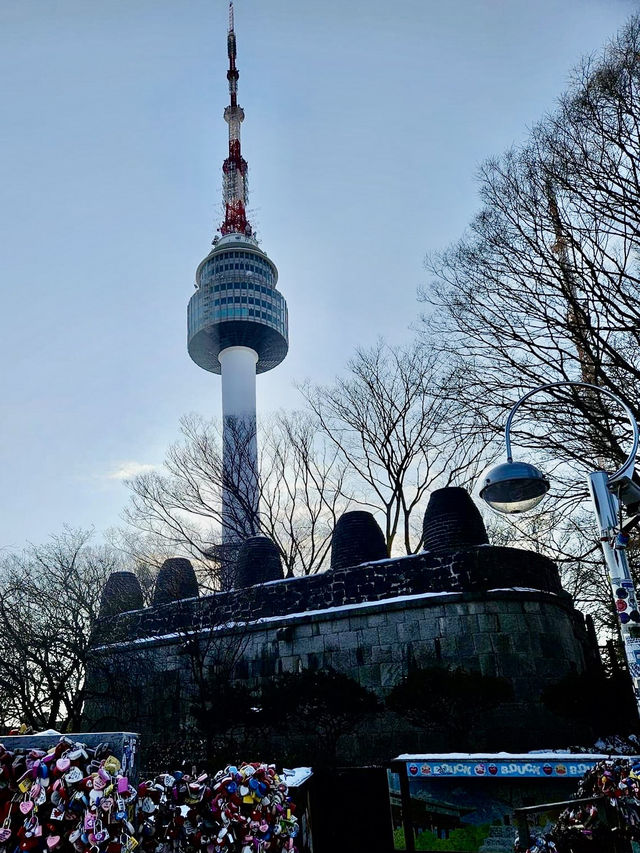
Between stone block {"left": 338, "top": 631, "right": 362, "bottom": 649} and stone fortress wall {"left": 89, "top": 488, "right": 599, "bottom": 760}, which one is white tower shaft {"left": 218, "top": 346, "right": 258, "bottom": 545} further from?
stone block {"left": 338, "top": 631, "right": 362, "bottom": 649}

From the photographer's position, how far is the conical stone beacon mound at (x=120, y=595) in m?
16.8

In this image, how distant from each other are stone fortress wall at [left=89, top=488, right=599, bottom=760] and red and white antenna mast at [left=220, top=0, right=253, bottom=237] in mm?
34443

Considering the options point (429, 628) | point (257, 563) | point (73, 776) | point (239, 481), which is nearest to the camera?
point (73, 776)

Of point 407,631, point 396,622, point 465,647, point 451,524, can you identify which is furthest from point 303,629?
point 451,524

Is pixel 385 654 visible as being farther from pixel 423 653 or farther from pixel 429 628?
pixel 429 628

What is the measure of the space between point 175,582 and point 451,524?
342 inches

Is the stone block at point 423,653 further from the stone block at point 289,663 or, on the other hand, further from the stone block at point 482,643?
the stone block at point 289,663

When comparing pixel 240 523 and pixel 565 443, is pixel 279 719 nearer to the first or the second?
pixel 565 443

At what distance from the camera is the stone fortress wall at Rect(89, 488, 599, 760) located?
41.2ft

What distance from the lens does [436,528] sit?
1452 cm

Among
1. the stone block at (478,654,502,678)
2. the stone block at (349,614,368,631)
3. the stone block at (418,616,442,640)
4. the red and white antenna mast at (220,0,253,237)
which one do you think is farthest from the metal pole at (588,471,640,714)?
the red and white antenna mast at (220,0,253,237)

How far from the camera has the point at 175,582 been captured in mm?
18578

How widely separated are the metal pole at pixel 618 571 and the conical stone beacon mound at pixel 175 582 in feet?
48.4

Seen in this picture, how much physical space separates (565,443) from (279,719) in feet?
26.7
